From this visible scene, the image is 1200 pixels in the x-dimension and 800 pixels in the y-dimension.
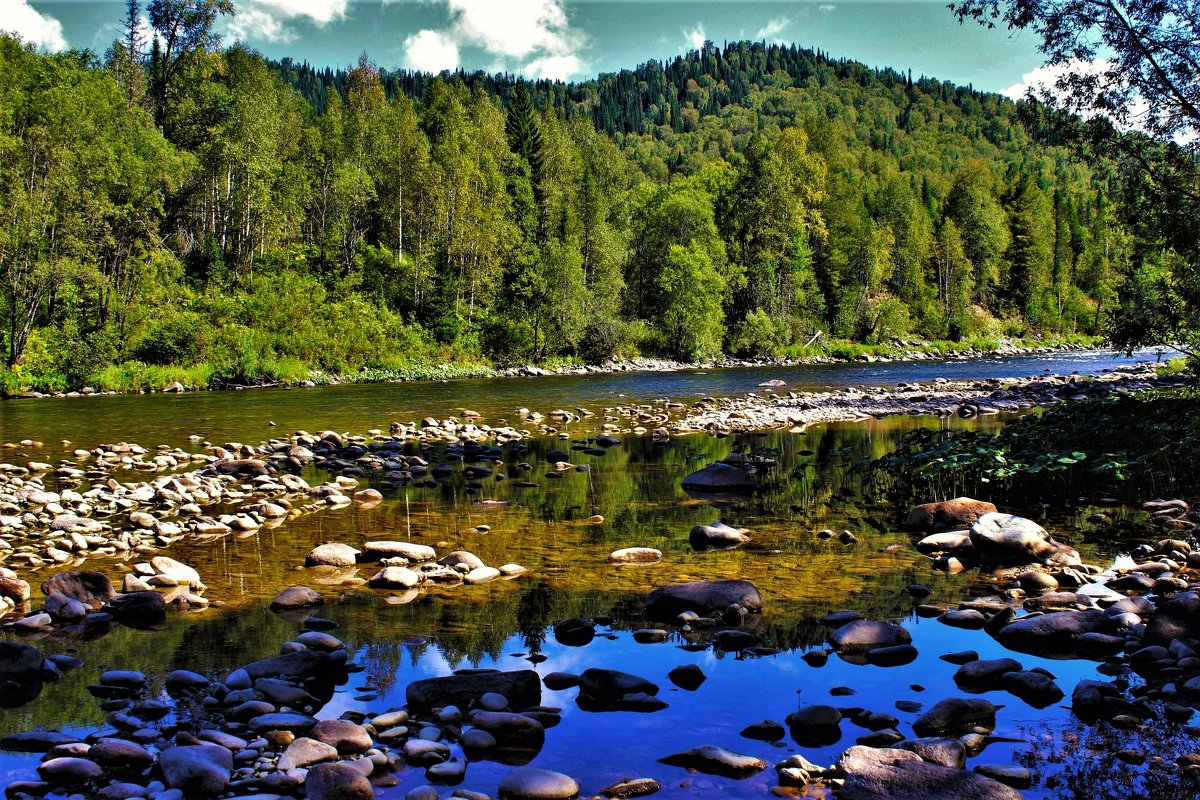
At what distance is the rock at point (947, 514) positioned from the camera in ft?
32.6

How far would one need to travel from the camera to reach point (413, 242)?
58500 millimetres

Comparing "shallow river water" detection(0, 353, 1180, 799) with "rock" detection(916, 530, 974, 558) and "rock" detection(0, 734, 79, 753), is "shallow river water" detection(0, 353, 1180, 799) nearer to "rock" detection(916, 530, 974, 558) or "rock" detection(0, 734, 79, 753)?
"rock" detection(0, 734, 79, 753)

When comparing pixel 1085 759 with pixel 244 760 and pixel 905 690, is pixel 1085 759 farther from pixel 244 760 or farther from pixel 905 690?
pixel 244 760

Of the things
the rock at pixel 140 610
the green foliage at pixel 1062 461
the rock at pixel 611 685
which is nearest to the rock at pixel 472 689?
the rock at pixel 611 685

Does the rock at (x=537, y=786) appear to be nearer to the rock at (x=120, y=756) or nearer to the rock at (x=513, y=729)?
the rock at (x=513, y=729)

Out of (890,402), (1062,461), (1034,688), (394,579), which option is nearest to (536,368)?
(890,402)

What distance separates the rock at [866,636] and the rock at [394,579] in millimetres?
3850

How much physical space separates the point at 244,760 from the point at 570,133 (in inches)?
3059

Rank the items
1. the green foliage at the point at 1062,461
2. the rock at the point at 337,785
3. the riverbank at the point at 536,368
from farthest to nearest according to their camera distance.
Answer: the riverbank at the point at 536,368, the green foliage at the point at 1062,461, the rock at the point at 337,785

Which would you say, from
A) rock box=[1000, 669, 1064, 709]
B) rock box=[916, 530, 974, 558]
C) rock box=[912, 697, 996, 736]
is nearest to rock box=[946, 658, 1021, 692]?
rock box=[1000, 669, 1064, 709]

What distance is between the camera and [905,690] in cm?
532

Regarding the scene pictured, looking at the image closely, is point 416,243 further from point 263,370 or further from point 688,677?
point 688,677

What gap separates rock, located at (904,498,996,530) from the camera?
9945 mm

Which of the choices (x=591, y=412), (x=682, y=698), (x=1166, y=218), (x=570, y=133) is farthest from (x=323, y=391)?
(x=570, y=133)
